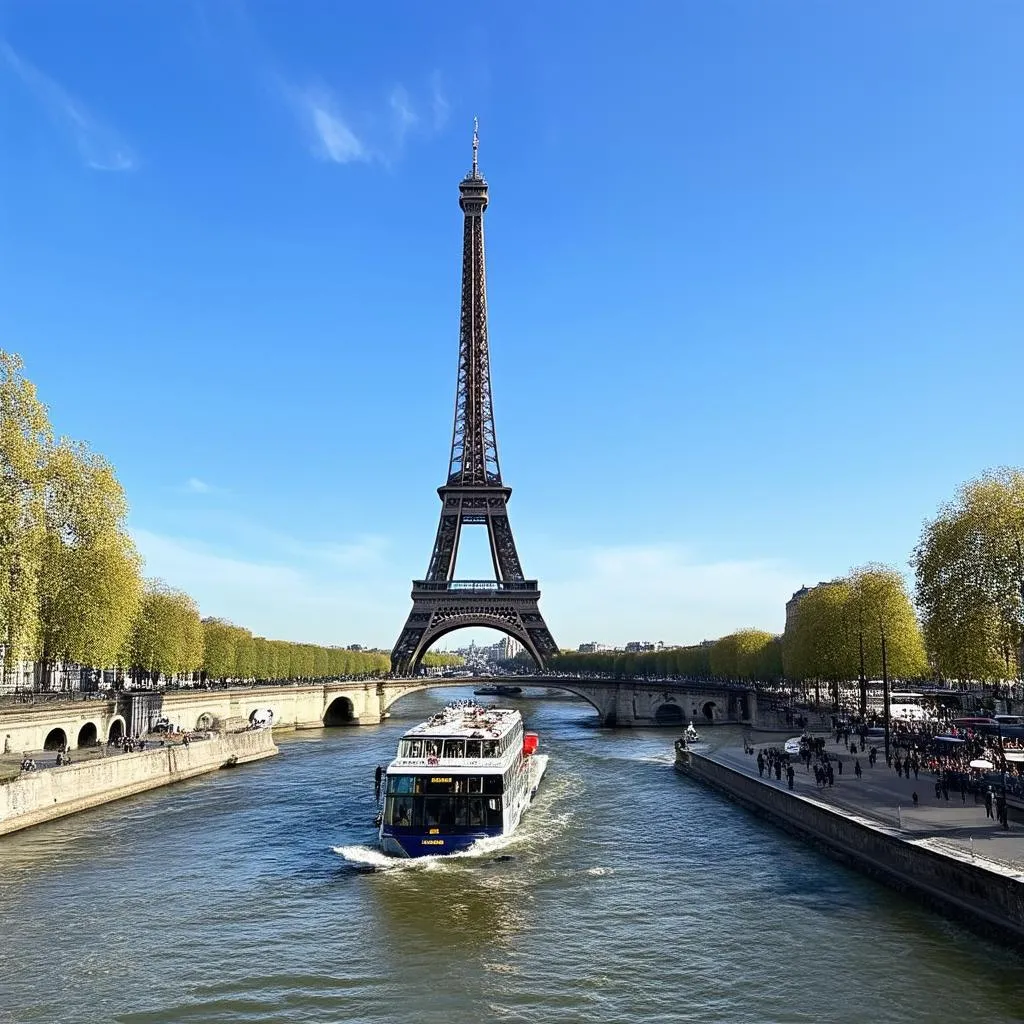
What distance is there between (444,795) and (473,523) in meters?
113

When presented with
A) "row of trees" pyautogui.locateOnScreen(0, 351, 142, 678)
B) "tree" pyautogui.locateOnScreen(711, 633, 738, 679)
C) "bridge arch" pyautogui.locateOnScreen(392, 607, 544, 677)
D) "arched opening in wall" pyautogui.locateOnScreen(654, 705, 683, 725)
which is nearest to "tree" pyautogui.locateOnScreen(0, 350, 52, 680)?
"row of trees" pyautogui.locateOnScreen(0, 351, 142, 678)

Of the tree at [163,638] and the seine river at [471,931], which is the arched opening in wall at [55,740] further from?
the tree at [163,638]

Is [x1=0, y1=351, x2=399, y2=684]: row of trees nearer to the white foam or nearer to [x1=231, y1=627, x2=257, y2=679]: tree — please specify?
the white foam

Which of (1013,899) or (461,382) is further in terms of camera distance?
(461,382)

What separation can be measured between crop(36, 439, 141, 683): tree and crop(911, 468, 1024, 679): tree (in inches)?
1979

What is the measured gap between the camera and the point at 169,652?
8112 cm

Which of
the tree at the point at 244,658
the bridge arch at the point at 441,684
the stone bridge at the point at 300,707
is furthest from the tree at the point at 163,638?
the bridge arch at the point at 441,684

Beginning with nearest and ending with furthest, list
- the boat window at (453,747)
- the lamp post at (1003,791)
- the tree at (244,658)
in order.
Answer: the lamp post at (1003,791), the boat window at (453,747), the tree at (244,658)

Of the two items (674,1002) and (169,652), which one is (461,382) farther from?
(674,1002)

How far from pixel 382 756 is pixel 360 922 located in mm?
44535

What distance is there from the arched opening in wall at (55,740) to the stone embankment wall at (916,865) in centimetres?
4246

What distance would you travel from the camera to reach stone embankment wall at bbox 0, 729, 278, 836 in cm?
3928

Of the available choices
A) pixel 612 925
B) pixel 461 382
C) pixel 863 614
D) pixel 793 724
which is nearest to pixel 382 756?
pixel 793 724

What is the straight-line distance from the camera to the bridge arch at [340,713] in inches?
4299
